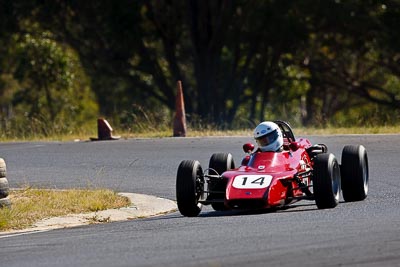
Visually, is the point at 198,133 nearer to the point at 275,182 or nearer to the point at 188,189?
the point at 188,189

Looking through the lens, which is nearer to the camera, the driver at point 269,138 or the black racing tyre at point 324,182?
the black racing tyre at point 324,182

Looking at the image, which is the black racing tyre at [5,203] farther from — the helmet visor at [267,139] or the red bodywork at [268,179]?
the helmet visor at [267,139]

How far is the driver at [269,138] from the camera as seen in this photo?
51.5 ft

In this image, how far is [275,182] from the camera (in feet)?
48.1

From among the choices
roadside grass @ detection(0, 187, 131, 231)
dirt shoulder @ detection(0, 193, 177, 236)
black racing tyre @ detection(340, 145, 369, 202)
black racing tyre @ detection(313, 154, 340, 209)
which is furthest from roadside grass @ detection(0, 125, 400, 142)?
black racing tyre @ detection(313, 154, 340, 209)

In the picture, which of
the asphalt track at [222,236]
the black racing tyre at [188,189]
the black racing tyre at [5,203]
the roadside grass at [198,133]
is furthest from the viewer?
the roadside grass at [198,133]

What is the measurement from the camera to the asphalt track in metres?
10.5

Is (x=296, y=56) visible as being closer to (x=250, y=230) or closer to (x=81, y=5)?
(x=81, y=5)

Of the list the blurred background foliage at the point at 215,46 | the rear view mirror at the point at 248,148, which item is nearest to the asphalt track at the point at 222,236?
the rear view mirror at the point at 248,148

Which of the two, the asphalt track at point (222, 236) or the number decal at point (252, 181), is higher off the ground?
the number decal at point (252, 181)

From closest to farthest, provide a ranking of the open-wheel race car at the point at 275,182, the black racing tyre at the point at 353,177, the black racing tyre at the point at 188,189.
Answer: the open-wheel race car at the point at 275,182 → the black racing tyre at the point at 188,189 → the black racing tyre at the point at 353,177

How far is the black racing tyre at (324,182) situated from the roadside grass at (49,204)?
9.67ft

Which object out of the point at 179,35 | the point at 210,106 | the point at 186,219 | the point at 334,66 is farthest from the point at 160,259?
the point at 334,66

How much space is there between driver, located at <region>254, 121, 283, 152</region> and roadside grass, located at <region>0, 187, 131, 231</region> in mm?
2131
